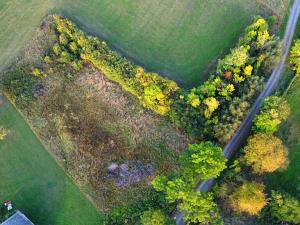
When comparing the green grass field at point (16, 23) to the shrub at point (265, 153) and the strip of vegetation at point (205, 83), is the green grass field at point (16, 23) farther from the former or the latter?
the shrub at point (265, 153)

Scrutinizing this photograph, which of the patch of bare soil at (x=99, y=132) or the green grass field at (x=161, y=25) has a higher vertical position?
the green grass field at (x=161, y=25)

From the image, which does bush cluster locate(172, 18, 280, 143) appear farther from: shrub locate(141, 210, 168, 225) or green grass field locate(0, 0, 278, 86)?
shrub locate(141, 210, 168, 225)

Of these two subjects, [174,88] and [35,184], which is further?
[174,88]

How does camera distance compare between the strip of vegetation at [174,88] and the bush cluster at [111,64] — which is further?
the bush cluster at [111,64]

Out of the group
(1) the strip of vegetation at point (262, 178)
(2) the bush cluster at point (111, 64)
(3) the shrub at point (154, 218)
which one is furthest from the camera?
(2) the bush cluster at point (111, 64)

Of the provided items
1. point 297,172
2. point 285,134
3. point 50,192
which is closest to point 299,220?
point 297,172

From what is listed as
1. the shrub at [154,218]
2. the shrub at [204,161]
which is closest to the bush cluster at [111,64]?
the shrub at [204,161]

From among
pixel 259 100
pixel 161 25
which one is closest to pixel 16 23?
pixel 161 25

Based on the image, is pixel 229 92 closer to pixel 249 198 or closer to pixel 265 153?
pixel 265 153
